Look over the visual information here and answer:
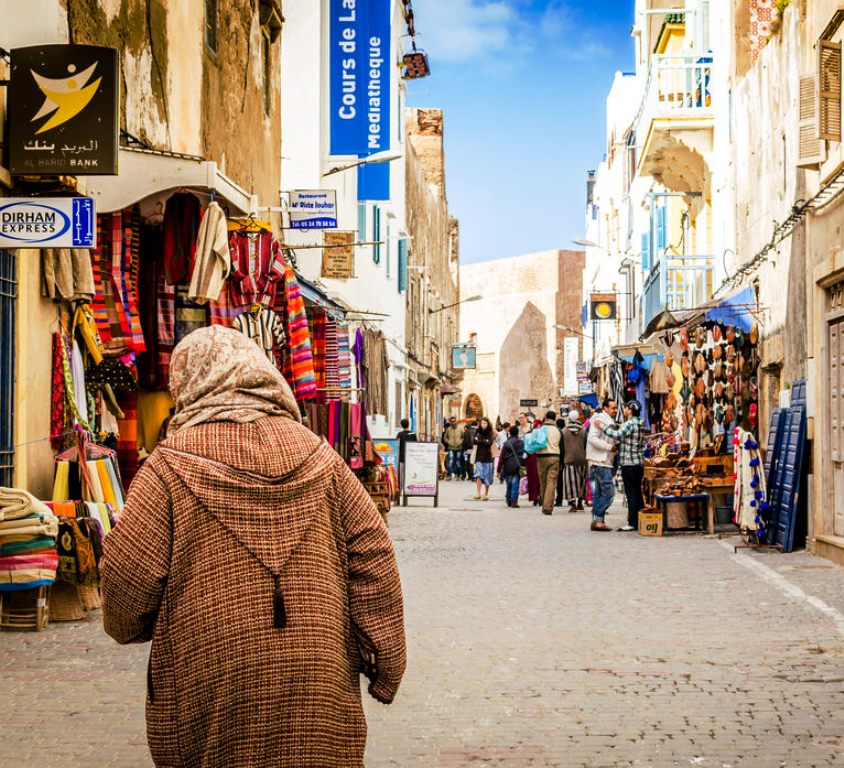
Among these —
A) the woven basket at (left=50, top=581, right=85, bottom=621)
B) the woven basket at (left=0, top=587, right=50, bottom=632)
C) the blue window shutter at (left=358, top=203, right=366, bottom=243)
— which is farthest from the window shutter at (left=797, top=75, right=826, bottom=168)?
the blue window shutter at (left=358, top=203, right=366, bottom=243)

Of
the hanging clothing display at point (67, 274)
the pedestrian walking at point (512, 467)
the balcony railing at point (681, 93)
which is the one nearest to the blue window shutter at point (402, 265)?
the balcony railing at point (681, 93)

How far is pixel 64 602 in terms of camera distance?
8.82 m

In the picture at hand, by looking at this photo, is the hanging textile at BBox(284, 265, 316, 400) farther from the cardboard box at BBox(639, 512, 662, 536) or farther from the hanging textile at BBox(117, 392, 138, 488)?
the cardboard box at BBox(639, 512, 662, 536)

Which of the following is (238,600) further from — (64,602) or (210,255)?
(210,255)

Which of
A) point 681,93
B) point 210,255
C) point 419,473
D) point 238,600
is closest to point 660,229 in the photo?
point 681,93

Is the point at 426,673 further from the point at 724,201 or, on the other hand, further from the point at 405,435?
the point at 405,435

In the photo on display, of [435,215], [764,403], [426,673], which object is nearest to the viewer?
[426,673]

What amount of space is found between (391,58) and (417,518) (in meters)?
7.55

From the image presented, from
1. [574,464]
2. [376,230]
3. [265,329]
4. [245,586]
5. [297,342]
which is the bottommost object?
[574,464]

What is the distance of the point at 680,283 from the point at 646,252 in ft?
28.9

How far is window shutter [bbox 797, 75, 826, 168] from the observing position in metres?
12.6

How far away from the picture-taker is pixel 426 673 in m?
7.22

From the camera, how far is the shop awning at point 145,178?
996 cm

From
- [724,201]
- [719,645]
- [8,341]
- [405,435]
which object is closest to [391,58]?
[724,201]
